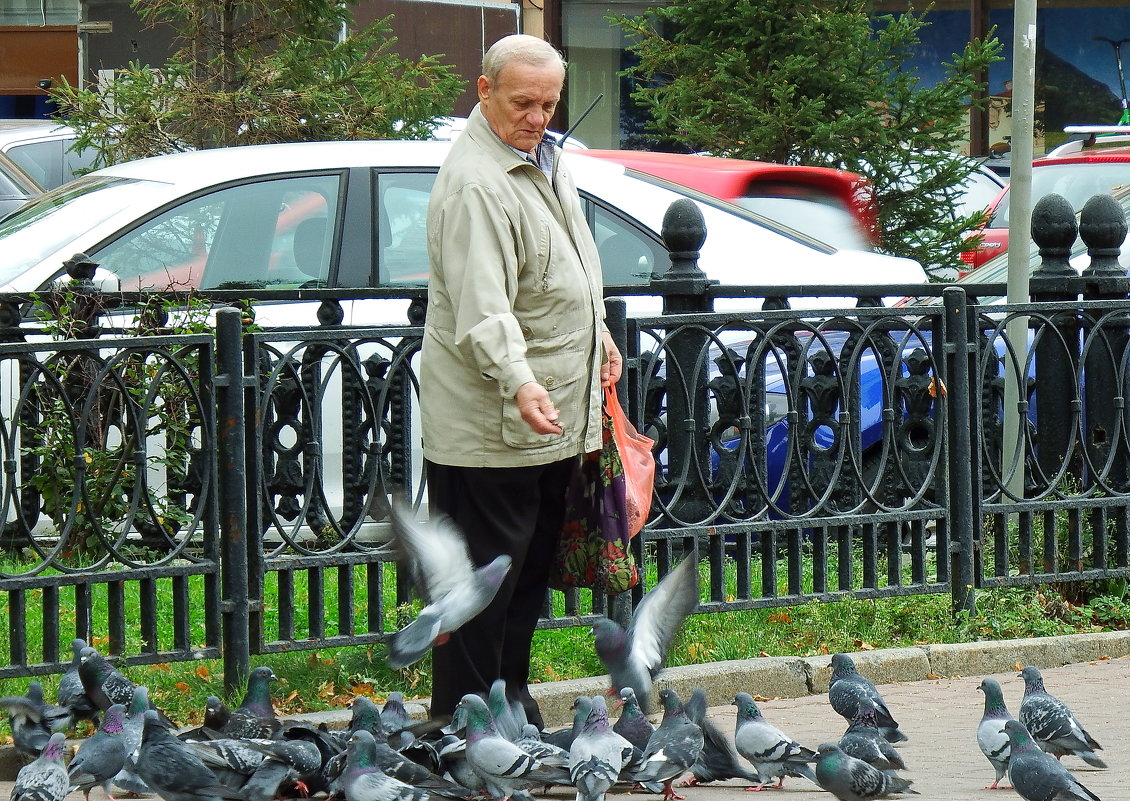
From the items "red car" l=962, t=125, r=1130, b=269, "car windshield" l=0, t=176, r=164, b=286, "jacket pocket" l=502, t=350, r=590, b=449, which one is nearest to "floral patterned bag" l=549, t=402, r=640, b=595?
"jacket pocket" l=502, t=350, r=590, b=449

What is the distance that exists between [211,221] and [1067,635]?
159 inches

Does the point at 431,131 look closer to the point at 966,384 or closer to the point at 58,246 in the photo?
the point at 58,246

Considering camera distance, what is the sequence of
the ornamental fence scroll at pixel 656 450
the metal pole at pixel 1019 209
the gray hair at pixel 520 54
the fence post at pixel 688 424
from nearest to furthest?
the gray hair at pixel 520 54 → the ornamental fence scroll at pixel 656 450 → the fence post at pixel 688 424 → the metal pole at pixel 1019 209

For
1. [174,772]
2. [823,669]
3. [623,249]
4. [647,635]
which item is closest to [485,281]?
[647,635]

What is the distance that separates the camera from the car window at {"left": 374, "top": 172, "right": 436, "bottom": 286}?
25.3ft

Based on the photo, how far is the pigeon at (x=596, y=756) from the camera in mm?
4246

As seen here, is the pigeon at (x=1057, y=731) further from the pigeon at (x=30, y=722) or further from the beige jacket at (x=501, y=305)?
the pigeon at (x=30, y=722)

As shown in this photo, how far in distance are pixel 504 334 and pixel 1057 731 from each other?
78.9 inches

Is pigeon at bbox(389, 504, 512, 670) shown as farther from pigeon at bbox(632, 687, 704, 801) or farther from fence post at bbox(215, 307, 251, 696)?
fence post at bbox(215, 307, 251, 696)

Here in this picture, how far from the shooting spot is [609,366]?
4.80m

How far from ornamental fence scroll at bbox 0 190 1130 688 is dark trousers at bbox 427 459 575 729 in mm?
657

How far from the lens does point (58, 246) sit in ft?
24.4

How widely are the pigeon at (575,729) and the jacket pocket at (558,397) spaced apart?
68 centimetres

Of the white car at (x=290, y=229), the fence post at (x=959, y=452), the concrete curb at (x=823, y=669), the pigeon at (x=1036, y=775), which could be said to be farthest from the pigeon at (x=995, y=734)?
the white car at (x=290, y=229)
